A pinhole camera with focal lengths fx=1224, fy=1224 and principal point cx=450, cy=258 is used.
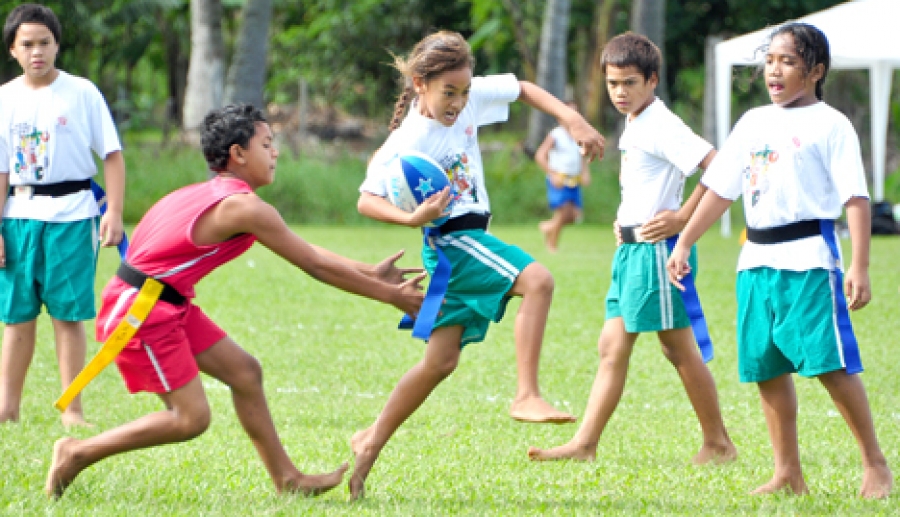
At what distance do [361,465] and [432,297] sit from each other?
0.69 m

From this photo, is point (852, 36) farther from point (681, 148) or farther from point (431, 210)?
point (431, 210)

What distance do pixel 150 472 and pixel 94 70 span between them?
4116cm

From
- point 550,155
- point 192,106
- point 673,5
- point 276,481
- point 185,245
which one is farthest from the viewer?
point 673,5

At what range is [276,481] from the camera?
437cm

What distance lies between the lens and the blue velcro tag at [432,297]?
437 centimetres

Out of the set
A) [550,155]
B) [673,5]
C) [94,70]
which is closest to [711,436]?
[550,155]

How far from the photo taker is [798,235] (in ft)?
13.9

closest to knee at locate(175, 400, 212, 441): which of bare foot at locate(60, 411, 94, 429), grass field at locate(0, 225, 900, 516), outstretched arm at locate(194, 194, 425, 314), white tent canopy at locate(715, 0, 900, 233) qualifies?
grass field at locate(0, 225, 900, 516)

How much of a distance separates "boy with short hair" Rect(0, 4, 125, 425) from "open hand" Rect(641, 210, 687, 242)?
2621 millimetres

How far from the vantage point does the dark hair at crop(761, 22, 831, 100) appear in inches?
167

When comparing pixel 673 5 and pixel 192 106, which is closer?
pixel 192 106

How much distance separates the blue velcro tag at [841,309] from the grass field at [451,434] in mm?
506

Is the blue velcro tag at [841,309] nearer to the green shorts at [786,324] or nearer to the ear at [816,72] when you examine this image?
the green shorts at [786,324]

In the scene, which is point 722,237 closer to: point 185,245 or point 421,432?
point 421,432
